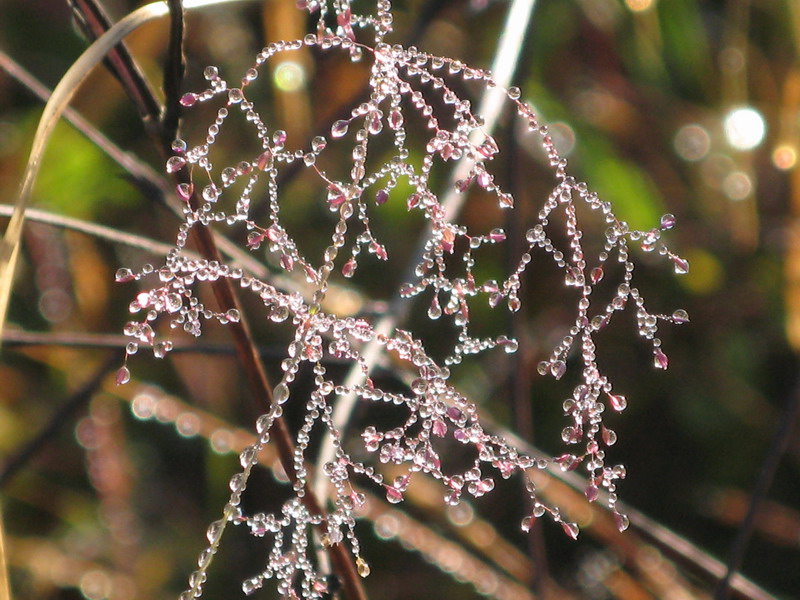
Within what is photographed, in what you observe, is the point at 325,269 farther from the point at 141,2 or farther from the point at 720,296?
the point at 141,2

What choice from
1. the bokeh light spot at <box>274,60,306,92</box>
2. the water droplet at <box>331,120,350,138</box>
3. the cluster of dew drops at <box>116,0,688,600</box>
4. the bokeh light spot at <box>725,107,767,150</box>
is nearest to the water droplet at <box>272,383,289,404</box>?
the cluster of dew drops at <box>116,0,688,600</box>

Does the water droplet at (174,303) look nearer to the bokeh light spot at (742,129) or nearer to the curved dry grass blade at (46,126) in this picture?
the curved dry grass blade at (46,126)

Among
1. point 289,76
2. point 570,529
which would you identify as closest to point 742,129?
point 289,76

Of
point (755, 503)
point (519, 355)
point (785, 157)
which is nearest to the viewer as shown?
point (755, 503)

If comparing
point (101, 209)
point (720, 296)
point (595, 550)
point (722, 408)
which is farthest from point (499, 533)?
point (101, 209)

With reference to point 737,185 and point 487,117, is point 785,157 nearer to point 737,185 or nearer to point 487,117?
point 737,185

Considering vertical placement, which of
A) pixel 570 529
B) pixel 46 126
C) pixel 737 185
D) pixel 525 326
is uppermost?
pixel 737 185

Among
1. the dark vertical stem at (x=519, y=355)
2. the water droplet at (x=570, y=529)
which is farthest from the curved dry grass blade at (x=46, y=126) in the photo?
the dark vertical stem at (x=519, y=355)
